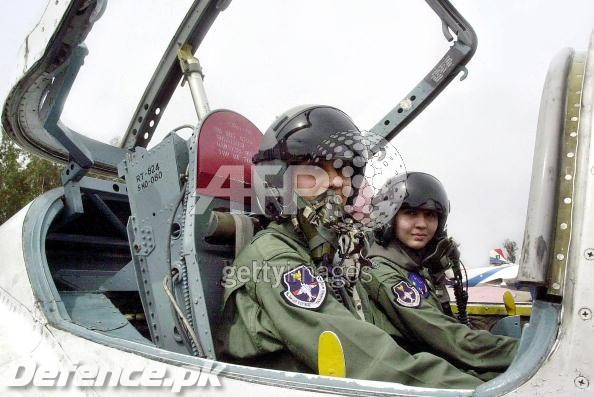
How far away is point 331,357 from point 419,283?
138 centimetres

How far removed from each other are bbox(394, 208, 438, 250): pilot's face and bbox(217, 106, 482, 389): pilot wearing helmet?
0.61 m

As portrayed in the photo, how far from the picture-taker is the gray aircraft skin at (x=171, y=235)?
0.86 metres

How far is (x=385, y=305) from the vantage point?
2131 millimetres

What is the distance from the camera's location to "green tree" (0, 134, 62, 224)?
15.0 m

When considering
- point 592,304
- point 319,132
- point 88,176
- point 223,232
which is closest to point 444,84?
point 319,132

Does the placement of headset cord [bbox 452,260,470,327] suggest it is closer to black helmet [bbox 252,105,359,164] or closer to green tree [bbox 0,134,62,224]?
black helmet [bbox 252,105,359,164]

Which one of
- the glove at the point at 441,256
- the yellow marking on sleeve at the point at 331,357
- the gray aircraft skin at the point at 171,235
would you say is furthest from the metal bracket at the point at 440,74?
the yellow marking on sleeve at the point at 331,357

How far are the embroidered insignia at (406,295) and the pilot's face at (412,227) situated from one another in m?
0.34

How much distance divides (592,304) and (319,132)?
40.5 inches

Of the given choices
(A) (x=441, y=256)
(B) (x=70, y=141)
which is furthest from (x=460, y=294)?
(B) (x=70, y=141)

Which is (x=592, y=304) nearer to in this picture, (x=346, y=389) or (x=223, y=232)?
(x=346, y=389)

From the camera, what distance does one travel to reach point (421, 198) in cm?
245

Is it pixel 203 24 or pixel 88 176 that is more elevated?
pixel 203 24

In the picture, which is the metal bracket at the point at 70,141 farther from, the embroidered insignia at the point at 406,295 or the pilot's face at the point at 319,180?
the embroidered insignia at the point at 406,295
